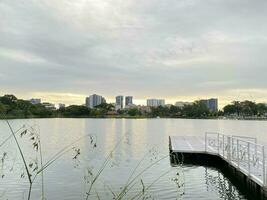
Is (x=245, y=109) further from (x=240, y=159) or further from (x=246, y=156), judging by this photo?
(x=240, y=159)

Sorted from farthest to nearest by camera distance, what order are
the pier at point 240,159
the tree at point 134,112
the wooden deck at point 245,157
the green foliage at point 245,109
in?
the tree at point 134,112 < the green foliage at point 245,109 < the wooden deck at point 245,157 < the pier at point 240,159

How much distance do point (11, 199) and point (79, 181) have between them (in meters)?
3.60

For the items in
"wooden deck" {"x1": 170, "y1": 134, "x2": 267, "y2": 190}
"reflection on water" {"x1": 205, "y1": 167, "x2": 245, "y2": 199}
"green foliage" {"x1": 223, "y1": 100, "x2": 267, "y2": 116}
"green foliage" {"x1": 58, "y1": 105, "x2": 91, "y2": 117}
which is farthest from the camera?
"green foliage" {"x1": 223, "y1": 100, "x2": 267, "y2": 116}

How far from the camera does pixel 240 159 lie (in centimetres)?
1512

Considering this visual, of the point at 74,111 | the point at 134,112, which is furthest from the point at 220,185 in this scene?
the point at 134,112

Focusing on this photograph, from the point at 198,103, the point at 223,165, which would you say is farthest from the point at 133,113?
the point at 223,165

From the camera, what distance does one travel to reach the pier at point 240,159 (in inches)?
456

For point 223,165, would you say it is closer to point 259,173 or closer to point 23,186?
point 259,173

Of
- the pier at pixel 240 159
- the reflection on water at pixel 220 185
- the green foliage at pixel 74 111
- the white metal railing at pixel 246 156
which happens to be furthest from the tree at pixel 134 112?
the reflection on water at pixel 220 185

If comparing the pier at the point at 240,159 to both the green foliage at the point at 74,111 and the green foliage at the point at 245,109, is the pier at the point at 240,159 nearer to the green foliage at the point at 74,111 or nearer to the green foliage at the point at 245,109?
the green foliage at the point at 74,111

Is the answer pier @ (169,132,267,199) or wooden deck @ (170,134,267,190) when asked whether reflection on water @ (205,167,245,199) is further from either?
wooden deck @ (170,134,267,190)

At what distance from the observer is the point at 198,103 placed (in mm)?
194000

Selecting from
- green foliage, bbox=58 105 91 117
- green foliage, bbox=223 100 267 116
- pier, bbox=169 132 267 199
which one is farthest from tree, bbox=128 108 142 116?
pier, bbox=169 132 267 199

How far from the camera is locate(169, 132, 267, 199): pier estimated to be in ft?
A: 38.0
